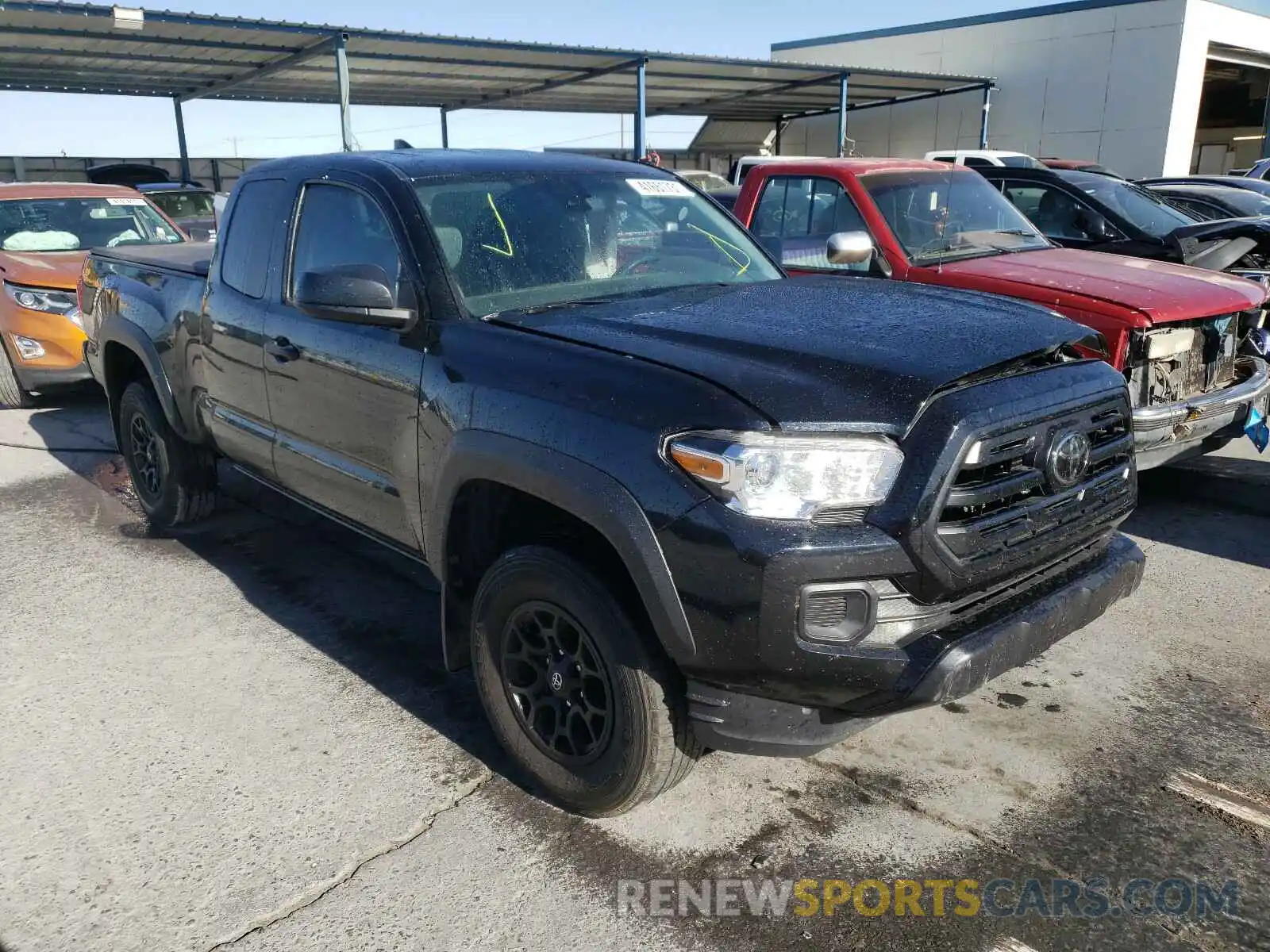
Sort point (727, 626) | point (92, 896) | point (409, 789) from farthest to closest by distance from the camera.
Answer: point (409, 789), point (92, 896), point (727, 626)

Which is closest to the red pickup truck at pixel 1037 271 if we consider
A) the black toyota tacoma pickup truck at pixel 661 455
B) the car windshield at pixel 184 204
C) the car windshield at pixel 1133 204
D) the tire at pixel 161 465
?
the car windshield at pixel 1133 204

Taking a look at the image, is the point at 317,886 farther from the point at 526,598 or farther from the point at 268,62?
the point at 268,62

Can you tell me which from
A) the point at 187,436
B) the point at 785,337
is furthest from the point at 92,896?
the point at 187,436

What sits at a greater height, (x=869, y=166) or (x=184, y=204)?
(x=869, y=166)

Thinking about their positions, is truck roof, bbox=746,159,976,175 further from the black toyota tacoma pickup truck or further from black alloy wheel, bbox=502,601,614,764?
black alloy wheel, bbox=502,601,614,764

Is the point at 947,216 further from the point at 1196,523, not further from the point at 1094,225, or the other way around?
the point at 1196,523

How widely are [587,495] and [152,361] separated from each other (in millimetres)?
3489

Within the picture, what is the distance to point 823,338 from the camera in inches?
106

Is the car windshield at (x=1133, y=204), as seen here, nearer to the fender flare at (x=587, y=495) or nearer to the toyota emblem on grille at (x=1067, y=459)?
the toyota emblem on grille at (x=1067, y=459)

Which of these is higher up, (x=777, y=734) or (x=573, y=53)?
(x=573, y=53)

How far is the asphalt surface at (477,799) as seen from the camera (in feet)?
8.22

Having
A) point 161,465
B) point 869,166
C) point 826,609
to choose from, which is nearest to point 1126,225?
point 869,166

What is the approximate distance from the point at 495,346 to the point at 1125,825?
7.52 ft

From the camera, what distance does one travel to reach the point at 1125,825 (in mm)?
2826
